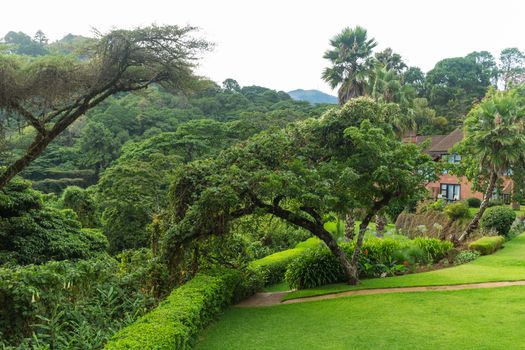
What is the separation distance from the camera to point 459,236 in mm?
23422

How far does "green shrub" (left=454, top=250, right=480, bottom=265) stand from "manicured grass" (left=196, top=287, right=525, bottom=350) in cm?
545

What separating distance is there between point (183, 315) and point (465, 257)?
41.6 ft

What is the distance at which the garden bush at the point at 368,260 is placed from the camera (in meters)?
13.8

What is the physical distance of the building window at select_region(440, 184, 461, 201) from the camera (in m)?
40.9

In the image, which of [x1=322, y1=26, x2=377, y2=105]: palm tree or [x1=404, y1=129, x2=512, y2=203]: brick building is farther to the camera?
[x1=404, y1=129, x2=512, y2=203]: brick building

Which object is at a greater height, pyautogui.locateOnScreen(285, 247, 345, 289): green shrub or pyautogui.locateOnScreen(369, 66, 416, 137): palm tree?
pyautogui.locateOnScreen(369, 66, 416, 137): palm tree

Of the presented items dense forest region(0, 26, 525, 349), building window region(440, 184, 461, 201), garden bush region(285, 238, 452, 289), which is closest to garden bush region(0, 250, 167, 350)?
dense forest region(0, 26, 525, 349)

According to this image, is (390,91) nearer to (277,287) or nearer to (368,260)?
(368,260)

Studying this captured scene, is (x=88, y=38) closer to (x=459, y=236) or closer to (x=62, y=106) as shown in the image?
(x=62, y=106)

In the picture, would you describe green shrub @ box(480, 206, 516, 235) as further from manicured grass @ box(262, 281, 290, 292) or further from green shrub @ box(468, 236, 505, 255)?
manicured grass @ box(262, 281, 290, 292)

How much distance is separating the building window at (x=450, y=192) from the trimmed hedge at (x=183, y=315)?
33491 millimetres

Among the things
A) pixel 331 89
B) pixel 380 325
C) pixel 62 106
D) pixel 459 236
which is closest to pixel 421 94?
pixel 331 89

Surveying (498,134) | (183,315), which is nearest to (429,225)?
(498,134)

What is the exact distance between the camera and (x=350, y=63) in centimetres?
2797
